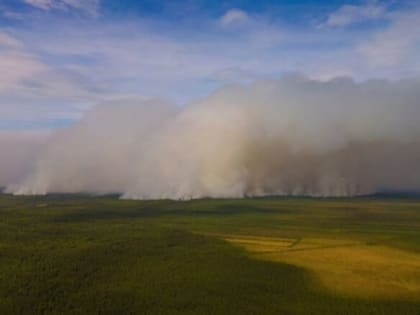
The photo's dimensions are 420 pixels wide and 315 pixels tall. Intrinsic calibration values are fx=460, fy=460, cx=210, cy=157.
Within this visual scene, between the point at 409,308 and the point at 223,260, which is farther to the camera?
the point at 223,260

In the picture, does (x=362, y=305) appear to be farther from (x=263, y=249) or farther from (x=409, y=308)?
(x=263, y=249)

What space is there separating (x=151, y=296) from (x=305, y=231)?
77.2 meters

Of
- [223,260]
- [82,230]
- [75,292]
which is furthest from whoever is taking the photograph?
[82,230]

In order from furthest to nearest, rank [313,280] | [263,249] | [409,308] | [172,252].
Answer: [263,249] < [172,252] < [313,280] < [409,308]

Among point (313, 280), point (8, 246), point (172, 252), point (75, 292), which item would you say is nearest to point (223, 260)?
point (172, 252)

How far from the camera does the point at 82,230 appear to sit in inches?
4710

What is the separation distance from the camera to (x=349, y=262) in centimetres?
8731

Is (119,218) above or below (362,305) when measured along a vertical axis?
above

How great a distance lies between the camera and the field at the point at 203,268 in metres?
61.4

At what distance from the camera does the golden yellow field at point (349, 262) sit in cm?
6994

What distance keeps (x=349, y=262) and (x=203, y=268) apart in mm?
28568

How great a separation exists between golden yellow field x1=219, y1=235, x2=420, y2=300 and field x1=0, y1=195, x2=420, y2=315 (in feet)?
0.61

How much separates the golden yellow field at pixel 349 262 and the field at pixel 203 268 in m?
0.19

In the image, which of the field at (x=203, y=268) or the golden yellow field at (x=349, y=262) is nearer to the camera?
the field at (x=203, y=268)
